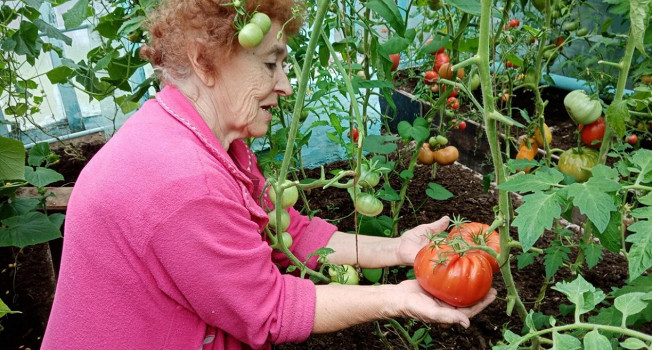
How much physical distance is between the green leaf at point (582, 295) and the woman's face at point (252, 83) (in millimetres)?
801

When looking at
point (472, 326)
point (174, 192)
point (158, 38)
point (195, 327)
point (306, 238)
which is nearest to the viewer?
point (174, 192)

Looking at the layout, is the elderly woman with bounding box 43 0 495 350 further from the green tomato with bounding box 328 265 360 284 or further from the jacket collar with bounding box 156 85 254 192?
the green tomato with bounding box 328 265 360 284

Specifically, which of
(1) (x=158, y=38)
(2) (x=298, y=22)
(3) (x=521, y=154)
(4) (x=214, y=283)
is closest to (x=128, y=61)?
(1) (x=158, y=38)

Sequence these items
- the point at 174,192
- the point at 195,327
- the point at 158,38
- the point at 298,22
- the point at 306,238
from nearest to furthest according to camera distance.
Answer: the point at 174,192 → the point at 195,327 → the point at 158,38 → the point at 298,22 → the point at 306,238

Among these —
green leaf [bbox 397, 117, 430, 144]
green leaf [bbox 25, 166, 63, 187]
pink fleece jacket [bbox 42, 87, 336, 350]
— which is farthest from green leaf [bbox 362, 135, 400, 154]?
green leaf [bbox 25, 166, 63, 187]

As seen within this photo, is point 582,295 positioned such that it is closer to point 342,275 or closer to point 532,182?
point 532,182

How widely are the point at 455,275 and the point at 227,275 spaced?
48cm

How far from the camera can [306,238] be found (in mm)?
1688

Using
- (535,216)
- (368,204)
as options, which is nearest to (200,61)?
(368,204)

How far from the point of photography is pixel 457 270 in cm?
118

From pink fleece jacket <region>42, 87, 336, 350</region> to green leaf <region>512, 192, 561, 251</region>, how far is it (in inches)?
20.5

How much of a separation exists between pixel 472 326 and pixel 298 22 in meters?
1.21

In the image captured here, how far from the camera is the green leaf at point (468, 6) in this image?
1.18 meters

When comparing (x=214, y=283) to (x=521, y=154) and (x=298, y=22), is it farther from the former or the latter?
(x=521, y=154)
